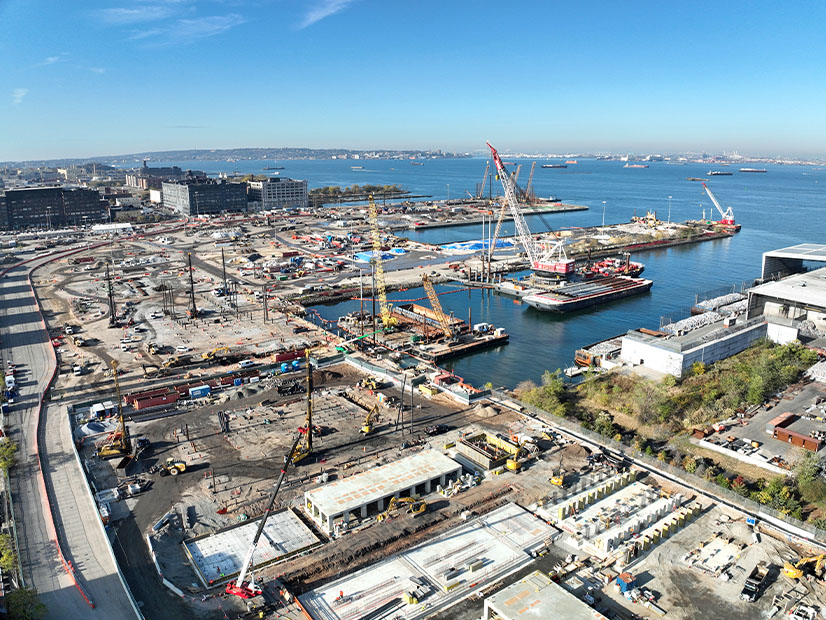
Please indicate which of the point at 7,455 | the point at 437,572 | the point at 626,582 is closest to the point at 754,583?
the point at 626,582

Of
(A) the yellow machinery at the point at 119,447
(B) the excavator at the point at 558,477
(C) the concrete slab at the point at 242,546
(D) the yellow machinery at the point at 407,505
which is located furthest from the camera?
(A) the yellow machinery at the point at 119,447

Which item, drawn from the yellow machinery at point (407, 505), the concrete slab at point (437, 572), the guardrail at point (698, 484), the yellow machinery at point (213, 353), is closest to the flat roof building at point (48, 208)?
the yellow machinery at point (213, 353)

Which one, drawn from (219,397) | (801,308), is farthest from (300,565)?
(801,308)

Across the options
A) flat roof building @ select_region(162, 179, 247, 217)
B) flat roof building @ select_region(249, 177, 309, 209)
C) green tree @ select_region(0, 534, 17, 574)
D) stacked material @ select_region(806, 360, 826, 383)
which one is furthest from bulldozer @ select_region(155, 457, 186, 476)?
flat roof building @ select_region(249, 177, 309, 209)

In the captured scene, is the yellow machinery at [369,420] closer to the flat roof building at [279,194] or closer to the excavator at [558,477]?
the excavator at [558,477]

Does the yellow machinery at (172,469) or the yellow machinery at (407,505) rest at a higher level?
the yellow machinery at (172,469)

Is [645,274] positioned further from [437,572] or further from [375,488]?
[437,572]

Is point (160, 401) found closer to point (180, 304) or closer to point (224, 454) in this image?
point (224, 454)
